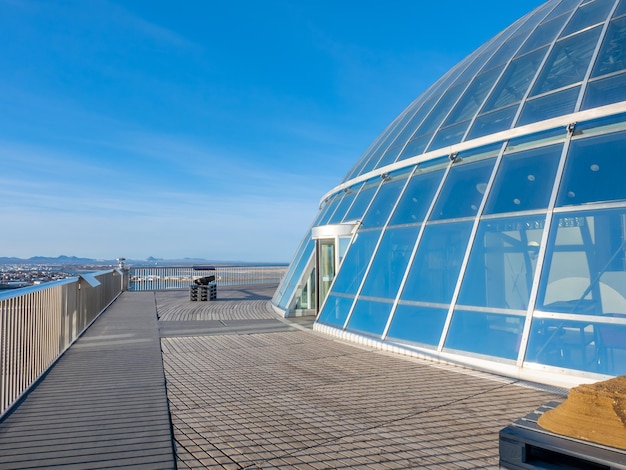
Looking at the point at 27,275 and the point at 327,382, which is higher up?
the point at 27,275

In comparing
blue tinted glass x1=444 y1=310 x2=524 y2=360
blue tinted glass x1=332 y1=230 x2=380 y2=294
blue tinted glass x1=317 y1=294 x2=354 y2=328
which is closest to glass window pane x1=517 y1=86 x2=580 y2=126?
blue tinted glass x1=444 y1=310 x2=524 y2=360

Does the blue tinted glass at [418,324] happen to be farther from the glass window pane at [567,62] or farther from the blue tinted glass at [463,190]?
the glass window pane at [567,62]

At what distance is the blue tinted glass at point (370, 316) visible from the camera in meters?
9.14

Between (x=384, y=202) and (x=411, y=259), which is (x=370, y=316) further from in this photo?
(x=384, y=202)

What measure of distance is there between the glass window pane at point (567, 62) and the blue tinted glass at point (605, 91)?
1.67 feet

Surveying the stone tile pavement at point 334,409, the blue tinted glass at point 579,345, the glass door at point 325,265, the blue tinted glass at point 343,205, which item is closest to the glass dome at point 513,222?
the blue tinted glass at point 579,345

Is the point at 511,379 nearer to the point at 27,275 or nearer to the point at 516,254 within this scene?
the point at 516,254

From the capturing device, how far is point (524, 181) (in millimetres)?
7711

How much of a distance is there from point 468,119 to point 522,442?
8.35 metres

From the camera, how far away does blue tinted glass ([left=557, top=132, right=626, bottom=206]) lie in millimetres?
6594

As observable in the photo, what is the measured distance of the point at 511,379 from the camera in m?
6.47

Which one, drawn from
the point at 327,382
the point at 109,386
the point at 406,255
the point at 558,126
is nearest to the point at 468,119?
the point at 558,126

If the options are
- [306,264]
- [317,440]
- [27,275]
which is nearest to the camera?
[317,440]

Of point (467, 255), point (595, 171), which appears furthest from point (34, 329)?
point (595, 171)
